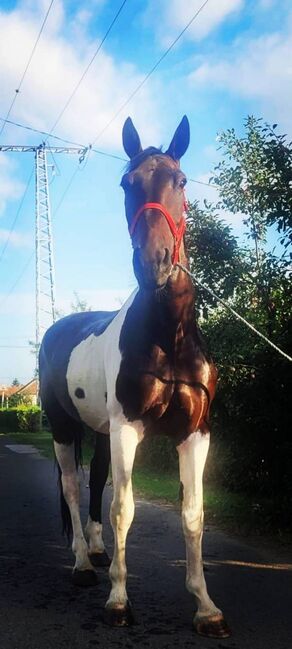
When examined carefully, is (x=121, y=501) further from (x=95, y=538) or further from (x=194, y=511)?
(x=95, y=538)

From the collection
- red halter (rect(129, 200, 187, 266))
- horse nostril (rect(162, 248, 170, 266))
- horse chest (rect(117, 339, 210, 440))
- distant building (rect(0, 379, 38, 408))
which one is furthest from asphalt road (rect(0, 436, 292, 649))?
distant building (rect(0, 379, 38, 408))

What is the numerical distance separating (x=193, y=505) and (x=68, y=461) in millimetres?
1803

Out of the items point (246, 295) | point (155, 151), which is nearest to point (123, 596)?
point (155, 151)

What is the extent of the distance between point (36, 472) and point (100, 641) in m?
9.68

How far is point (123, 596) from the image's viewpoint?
131 inches

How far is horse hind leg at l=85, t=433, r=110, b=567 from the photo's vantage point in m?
4.71

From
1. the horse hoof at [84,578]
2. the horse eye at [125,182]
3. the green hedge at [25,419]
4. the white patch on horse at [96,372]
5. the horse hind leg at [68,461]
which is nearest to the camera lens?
the horse eye at [125,182]

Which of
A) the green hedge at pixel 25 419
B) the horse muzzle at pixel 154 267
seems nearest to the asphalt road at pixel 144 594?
the horse muzzle at pixel 154 267

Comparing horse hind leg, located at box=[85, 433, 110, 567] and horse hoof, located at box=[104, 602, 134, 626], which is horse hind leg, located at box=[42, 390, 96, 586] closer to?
horse hind leg, located at box=[85, 433, 110, 567]

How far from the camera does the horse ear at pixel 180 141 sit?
3658 millimetres

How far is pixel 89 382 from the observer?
4230 mm

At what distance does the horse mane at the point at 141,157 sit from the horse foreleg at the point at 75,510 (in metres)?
2.62

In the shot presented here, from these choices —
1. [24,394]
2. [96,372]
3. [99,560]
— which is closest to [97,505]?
[99,560]

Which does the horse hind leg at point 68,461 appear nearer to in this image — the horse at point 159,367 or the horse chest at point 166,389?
the horse at point 159,367
